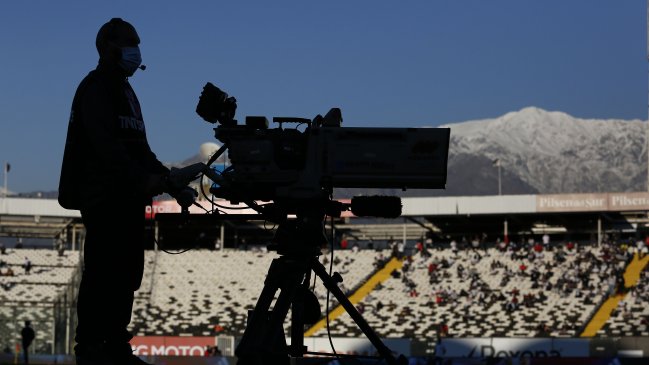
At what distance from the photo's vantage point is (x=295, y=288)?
5070 mm

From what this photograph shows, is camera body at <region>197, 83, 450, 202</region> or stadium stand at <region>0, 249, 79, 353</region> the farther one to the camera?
stadium stand at <region>0, 249, 79, 353</region>

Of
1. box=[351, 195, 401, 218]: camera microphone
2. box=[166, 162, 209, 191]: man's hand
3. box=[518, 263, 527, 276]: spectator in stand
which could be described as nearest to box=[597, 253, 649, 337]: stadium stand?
box=[518, 263, 527, 276]: spectator in stand

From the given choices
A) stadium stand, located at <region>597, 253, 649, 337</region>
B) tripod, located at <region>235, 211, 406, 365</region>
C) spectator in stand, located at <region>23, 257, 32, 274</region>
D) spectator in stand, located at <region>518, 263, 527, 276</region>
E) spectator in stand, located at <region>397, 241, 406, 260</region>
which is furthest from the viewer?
spectator in stand, located at <region>397, 241, 406, 260</region>

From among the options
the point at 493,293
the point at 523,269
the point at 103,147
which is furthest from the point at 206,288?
the point at 103,147

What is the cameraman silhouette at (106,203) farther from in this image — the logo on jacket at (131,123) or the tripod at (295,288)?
the tripod at (295,288)

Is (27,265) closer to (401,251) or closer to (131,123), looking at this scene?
(401,251)

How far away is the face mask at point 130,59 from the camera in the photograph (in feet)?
16.9

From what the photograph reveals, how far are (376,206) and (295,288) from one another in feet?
1.76

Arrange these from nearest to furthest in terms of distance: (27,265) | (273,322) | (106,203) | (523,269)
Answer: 1. (273,322)
2. (106,203)
3. (523,269)
4. (27,265)

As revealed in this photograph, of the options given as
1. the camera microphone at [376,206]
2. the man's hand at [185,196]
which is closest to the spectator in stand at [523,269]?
the camera microphone at [376,206]

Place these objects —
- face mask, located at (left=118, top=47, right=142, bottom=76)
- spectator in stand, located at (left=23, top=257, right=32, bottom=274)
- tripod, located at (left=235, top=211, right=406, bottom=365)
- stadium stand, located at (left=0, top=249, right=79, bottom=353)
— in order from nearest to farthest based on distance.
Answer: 1. tripod, located at (left=235, top=211, right=406, bottom=365)
2. face mask, located at (left=118, top=47, right=142, bottom=76)
3. stadium stand, located at (left=0, top=249, right=79, bottom=353)
4. spectator in stand, located at (left=23, top=257, right=32, bottom=274)

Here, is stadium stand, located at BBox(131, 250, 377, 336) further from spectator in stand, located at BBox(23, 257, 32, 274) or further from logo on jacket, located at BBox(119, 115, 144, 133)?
logo on jacket, located at BBox(119, 115, 144, 133)

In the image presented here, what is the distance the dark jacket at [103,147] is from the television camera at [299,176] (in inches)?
9.3

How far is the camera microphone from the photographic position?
5156mm
